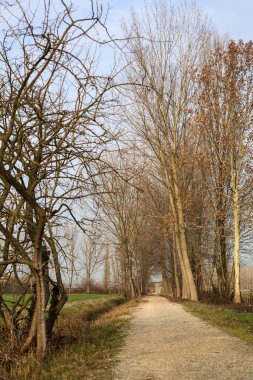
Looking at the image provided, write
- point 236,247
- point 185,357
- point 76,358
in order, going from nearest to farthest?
point 185,357, point 76,358, point 236,247

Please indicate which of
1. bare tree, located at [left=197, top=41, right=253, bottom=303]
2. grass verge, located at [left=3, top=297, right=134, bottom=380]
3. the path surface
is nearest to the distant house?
bare tree, located at [left=197, top=41, right=253, bottom=303]

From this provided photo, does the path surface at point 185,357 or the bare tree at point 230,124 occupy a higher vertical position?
the bare tree at point 230,124

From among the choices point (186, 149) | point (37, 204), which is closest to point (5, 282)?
point (37, 204)

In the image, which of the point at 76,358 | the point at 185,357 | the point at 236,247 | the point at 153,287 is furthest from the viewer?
the point at 153,287

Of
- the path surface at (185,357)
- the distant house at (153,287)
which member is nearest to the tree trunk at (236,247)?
the path surface at (185,357)

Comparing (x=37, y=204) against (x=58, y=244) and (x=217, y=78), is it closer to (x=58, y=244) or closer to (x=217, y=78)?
(x=58, y=244)

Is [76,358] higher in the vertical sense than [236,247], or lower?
lower

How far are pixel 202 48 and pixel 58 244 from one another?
67.2ft

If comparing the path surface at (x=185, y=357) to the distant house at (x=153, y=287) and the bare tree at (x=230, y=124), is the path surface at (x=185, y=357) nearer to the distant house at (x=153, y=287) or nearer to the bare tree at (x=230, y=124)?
the bare tree at (x=230, y=124)

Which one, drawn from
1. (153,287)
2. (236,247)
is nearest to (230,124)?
(236,247)

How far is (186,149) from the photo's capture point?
25125 millimetres

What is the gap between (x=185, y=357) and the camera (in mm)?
6406

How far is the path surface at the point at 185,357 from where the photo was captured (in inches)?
209

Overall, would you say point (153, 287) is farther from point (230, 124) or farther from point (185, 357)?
point (185, 357)
